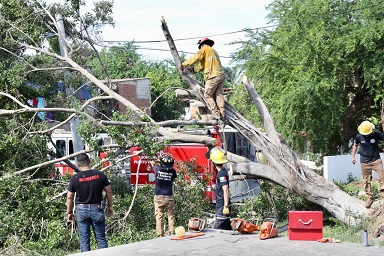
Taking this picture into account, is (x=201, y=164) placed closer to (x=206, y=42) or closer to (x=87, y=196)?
(x=206, y=42)

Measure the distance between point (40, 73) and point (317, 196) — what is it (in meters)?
6.62

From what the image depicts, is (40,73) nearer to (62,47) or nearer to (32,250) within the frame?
(62,47)

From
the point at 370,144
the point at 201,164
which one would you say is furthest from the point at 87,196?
the point at 201,164

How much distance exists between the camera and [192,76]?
1169cm

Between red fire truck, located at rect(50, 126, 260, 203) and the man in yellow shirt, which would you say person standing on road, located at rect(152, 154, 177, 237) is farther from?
red fire truck, located at rect(50, 126, 260, 203)

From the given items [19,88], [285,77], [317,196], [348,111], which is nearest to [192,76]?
[317,196]

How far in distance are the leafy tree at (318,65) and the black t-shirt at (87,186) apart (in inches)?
493

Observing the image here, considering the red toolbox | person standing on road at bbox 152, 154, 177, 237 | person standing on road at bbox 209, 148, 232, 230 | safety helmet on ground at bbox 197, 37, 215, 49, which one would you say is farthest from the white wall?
the red toolbox

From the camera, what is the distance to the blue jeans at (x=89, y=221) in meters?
8.23

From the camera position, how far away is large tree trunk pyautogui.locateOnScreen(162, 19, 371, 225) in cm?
1124

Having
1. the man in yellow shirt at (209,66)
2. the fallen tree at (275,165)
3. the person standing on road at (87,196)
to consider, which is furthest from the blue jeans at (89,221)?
the man in yellow shirt at (209,66)

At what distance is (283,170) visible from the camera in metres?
11.5

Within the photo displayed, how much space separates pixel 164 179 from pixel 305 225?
9.99 feet

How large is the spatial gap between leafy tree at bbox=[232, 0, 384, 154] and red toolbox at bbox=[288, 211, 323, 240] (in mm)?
11955
